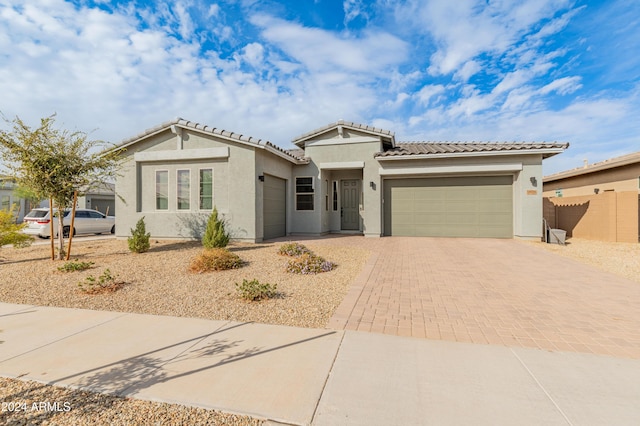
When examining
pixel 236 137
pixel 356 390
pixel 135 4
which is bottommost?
pixel 356 390

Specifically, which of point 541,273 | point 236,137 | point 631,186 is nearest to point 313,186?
point 236,137

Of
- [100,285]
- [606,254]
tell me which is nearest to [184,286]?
[100,285]

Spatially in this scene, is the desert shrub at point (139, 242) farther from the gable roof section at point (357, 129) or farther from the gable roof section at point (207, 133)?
the gable roof section at point (357, 129)

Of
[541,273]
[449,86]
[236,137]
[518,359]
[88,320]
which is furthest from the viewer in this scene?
[449,86]

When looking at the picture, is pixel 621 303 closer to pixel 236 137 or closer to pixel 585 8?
pixel 585 8

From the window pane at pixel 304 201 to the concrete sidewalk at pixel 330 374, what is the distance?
10.8 meters

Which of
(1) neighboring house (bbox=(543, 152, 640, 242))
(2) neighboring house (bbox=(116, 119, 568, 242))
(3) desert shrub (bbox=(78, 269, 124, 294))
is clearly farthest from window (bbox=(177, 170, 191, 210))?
(1) neighboring house (bbox=(543, 152, 640, 242))

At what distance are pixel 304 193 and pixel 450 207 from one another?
271 inches

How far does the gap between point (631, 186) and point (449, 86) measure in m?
9.62

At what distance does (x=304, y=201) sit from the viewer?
48.4ft

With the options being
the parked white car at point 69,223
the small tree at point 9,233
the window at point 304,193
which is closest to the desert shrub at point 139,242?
the small tree at point 9,233

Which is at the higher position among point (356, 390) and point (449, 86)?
point (449, 86)

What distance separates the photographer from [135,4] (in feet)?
28.0

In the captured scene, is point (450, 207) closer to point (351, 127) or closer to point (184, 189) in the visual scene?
point (351, 127)
